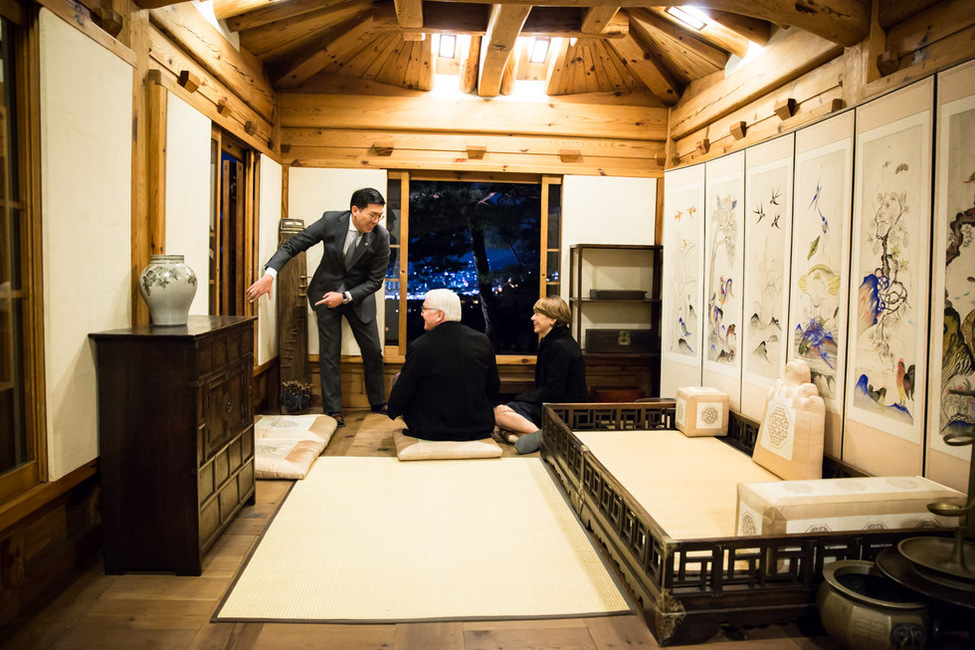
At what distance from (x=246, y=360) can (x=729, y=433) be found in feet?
9.14

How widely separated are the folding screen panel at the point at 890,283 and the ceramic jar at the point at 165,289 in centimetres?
292

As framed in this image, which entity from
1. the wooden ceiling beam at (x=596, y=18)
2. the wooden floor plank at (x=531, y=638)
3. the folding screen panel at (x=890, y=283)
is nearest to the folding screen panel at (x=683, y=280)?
the wooden ceiling beam at (x=596, y=18)

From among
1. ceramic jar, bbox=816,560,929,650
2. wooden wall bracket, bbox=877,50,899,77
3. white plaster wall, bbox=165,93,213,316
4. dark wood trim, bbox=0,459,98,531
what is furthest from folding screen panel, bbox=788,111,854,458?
dark wood trim, bbox=0,459,98,531

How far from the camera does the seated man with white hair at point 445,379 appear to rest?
147 inches

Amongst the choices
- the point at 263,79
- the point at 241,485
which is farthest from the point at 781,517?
the point at 263,79

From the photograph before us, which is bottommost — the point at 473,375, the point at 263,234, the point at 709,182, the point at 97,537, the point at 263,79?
the point at 97,537

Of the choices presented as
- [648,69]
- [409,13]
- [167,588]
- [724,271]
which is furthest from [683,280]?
[167,588]

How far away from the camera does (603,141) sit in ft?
18.4

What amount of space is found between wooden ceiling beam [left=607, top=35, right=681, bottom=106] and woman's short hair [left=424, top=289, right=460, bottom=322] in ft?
8.36

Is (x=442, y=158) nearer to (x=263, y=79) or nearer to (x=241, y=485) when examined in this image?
(x=263, y=79)

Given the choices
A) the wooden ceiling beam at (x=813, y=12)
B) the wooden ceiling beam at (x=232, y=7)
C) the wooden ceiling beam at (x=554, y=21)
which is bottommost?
the wooden ceiling beam at (x=813, y=12)

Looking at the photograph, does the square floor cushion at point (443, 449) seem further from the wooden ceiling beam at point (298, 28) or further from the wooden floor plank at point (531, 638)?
the wooden ceiling beam at point (298, 28)

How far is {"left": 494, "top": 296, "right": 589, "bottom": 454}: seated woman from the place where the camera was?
415 cm

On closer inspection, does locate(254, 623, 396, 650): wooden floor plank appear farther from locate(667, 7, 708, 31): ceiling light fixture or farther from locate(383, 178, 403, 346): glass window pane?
locate(667, 7, 708, 31): ceiling light fixture
